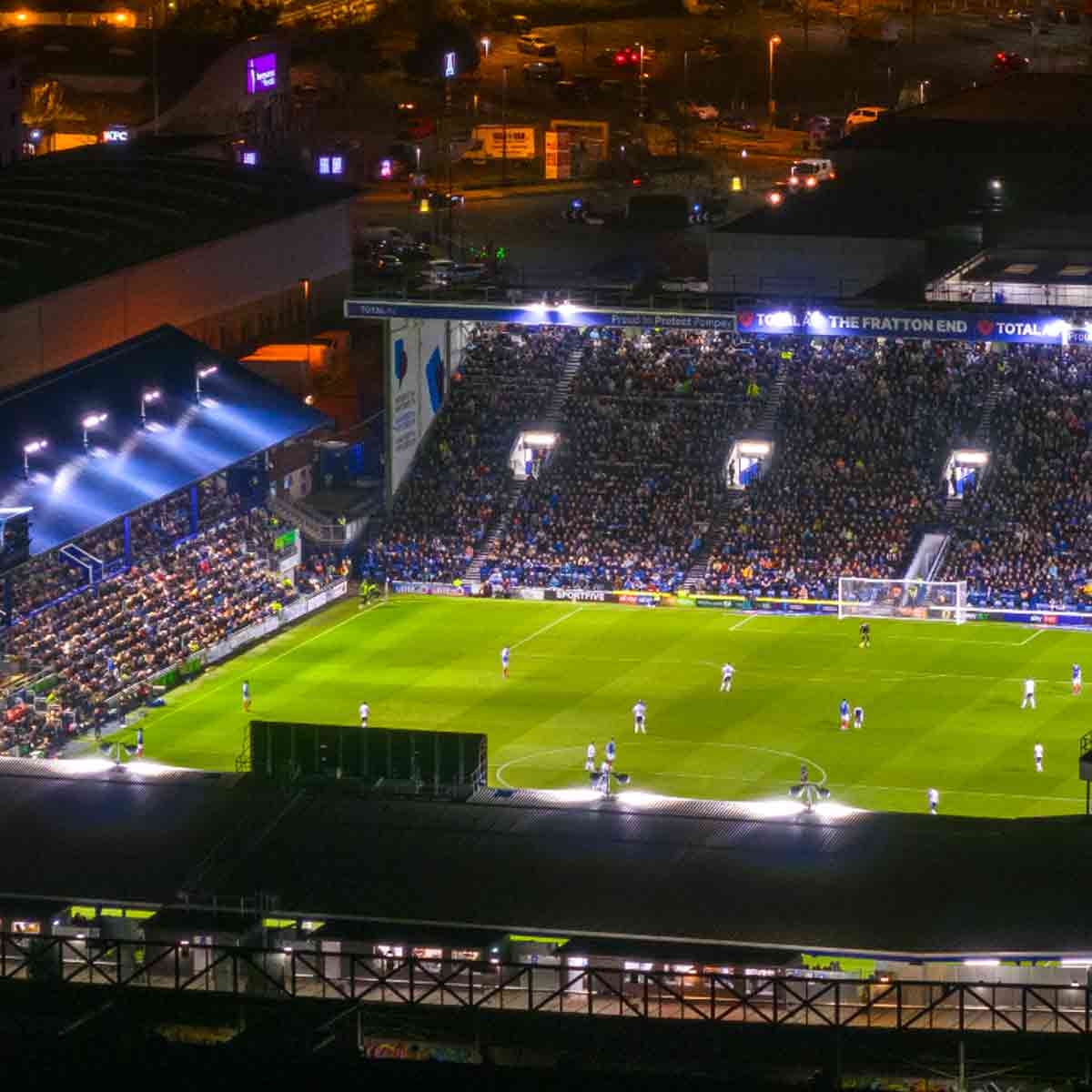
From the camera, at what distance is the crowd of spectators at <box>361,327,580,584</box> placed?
10356 centimetres

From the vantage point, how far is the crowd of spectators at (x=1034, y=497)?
321 ft

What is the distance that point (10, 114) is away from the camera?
138 meters

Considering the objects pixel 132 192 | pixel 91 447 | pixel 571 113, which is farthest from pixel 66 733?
pixel 571 113

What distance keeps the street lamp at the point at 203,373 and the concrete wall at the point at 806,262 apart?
18.5 metres

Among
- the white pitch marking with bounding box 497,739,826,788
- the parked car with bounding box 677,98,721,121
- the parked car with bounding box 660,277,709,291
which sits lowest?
the white pitch marking with bounding box 497,739,826,788

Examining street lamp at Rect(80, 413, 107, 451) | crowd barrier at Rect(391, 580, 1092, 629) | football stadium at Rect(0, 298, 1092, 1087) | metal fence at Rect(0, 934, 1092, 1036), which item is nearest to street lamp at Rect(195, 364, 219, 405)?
football stadium at Rect(0, 298, 1092, 1087)

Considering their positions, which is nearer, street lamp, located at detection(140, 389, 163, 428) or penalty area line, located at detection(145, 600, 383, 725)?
penalty area line, located at detection(145, 600, 383, 725)

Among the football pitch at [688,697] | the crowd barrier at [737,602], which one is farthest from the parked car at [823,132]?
the football pitch at [688,697]

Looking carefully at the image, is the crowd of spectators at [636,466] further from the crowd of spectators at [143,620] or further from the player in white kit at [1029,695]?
the player in white kit at [1029,695]

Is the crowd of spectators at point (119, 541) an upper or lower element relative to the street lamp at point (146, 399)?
lower

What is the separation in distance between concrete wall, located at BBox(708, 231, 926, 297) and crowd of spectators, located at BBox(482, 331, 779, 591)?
2.93m

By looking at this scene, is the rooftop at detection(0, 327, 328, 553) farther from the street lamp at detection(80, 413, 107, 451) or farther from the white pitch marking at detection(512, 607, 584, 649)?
the white pitch marking at detection(512, 607, 584, 649)


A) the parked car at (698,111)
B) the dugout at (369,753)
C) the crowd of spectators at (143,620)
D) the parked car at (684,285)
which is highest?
the parked car at (698,111)

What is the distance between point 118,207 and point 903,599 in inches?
1293
